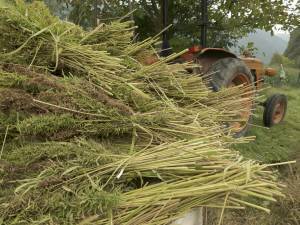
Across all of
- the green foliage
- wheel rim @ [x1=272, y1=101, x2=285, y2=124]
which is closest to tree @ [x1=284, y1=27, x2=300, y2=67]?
the green foliage

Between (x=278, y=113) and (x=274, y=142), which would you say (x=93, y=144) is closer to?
(x=274, y=142)

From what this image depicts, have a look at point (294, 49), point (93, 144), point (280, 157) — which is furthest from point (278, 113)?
point (294, 49)

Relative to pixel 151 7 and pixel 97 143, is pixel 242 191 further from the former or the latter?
pixel 151 7

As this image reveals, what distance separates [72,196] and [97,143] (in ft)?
0.87

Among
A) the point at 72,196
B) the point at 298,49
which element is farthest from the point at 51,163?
the point at 298,49

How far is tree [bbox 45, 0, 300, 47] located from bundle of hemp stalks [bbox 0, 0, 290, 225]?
5.14m

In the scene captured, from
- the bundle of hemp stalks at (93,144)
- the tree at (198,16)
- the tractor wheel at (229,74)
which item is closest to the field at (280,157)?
the tractor wheel at (229,74)

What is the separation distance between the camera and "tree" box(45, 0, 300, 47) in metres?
7.15

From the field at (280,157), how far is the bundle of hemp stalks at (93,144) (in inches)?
41.8

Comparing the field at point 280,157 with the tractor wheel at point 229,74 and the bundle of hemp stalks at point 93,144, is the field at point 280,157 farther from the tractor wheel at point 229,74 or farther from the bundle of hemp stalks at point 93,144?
the bundle of hemp stalks at point 93,144

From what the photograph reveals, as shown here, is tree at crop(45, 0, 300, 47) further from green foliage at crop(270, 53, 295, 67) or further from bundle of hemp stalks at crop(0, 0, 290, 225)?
green foliage at crop(270, 53, 295, 67)

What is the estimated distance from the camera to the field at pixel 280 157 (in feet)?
10.4

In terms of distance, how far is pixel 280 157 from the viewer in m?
4.68

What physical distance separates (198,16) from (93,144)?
6058 millimetres
